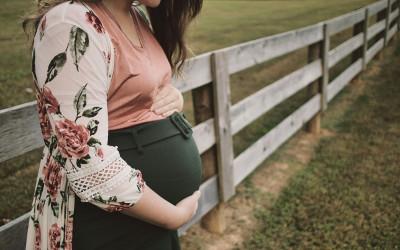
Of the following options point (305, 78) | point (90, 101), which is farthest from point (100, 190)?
point (305, 78)

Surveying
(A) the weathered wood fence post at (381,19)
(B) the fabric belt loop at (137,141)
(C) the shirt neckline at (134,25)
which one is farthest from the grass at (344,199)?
(A) the weathered wood fence post at (381,19)

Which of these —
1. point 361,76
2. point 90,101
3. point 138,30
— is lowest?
point 361,76

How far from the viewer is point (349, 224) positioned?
10.7 ft

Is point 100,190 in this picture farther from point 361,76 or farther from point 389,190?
point 361,76

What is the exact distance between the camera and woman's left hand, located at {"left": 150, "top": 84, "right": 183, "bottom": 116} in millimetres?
1336

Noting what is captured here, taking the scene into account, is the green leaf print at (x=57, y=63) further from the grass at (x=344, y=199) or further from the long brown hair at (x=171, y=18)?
the grass at (x=344, y=199)

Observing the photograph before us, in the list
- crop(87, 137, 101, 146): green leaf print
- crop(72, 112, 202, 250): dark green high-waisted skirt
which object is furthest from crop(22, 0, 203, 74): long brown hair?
crop(87, 137, 101, 146): green leaf print

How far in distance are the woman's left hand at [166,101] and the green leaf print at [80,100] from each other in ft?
1.16

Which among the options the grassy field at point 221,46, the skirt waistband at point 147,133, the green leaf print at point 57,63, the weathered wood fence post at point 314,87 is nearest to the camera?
the green leaf print at point 57,63

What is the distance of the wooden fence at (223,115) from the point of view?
1.56 m

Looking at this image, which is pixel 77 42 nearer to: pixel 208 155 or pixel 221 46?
pixel 208 155

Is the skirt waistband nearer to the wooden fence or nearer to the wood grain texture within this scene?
the wooden fence

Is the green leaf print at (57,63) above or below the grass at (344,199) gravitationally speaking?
above

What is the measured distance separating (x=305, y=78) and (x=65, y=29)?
13.1ft
